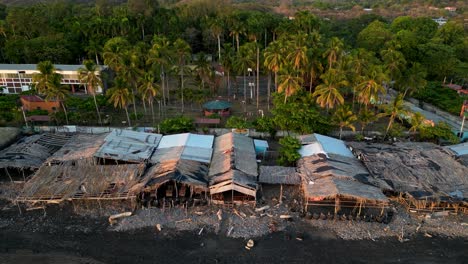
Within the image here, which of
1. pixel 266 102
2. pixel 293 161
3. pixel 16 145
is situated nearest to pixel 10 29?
pixel 16 145

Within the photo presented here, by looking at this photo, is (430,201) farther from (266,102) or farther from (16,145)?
(16,145)

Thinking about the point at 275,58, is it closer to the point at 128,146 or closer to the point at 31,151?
the point at 128,146

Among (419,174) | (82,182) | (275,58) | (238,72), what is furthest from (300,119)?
(82,182)

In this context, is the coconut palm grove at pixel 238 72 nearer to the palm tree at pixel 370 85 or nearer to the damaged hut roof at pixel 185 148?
the palm tree at pixel 370 85

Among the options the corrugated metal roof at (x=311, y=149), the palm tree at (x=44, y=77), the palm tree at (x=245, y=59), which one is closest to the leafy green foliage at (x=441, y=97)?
the palm tree at (x=245, y=59)

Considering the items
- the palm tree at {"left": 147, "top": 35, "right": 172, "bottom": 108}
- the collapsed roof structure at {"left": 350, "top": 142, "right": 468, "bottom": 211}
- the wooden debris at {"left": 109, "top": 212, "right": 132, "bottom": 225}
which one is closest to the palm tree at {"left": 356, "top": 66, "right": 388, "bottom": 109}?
the collapsed roof structure at {"left": 350, "top": 142, "right": 468, "bottom": 211}

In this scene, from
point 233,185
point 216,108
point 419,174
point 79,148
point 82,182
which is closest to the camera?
point 233,185
